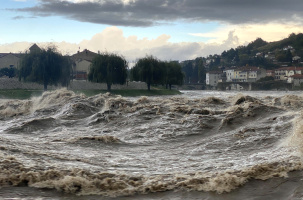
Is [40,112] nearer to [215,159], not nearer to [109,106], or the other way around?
[109,106]

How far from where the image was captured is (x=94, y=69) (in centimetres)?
6272

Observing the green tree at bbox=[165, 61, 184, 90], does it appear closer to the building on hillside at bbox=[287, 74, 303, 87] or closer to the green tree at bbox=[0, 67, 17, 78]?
the green tree at bbox=[0, 67, 17, 78]

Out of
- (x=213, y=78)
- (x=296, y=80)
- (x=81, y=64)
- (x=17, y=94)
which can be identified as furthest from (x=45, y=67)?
(x=213, y=78)

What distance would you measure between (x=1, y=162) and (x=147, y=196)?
132 inches

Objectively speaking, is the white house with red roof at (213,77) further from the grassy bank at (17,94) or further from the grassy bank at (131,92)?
the grassy bank at (17,94)

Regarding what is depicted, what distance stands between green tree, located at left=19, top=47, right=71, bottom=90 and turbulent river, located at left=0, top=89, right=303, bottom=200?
41492mm

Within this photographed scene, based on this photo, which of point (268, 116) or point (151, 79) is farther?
point (151, 79)

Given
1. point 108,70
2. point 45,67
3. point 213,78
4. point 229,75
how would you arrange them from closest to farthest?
point 45,67, point 108,70, point 213,78, point 229,75

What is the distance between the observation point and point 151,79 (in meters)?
69.1

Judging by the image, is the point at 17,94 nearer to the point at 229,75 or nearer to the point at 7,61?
the point at 7,61

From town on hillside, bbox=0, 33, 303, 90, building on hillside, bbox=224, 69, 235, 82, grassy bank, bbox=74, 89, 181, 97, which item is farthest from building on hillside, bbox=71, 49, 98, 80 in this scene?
building on hillside, bbox=224, 69, 235, 82

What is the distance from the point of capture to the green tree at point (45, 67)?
57.9 m

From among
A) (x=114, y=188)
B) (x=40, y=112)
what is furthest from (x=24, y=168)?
(x=40, y=112)

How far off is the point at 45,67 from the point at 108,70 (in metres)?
9.30
